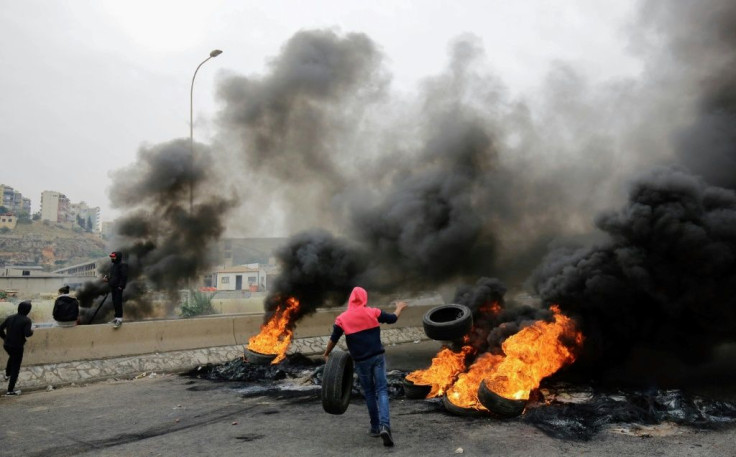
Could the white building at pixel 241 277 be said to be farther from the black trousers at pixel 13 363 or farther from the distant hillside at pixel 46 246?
the black trousers at pixel 13 363

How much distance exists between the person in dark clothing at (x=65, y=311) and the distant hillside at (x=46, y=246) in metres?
73.5

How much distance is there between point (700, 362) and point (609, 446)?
16.6 ft

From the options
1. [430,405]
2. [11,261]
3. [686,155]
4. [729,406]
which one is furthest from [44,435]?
[11,261]

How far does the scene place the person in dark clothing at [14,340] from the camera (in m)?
7.82

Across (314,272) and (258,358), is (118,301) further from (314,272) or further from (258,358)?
(314,272)

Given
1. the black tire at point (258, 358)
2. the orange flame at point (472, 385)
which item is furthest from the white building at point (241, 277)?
the orange flame at point (472, 385)

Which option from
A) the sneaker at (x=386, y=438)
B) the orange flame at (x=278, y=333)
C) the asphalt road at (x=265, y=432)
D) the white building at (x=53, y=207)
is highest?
the white building at (x=53, y=207)

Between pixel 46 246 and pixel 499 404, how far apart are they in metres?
95.9

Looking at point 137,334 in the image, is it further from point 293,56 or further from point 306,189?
point 293,56

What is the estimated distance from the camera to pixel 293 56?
53.0ft

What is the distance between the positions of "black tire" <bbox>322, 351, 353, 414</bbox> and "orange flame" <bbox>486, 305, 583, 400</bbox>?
1819mm

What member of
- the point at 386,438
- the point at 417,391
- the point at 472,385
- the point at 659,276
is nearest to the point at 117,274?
the point at 417,391

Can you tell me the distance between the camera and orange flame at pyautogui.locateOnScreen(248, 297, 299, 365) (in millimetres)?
10648

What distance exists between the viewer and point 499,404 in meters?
6.06
